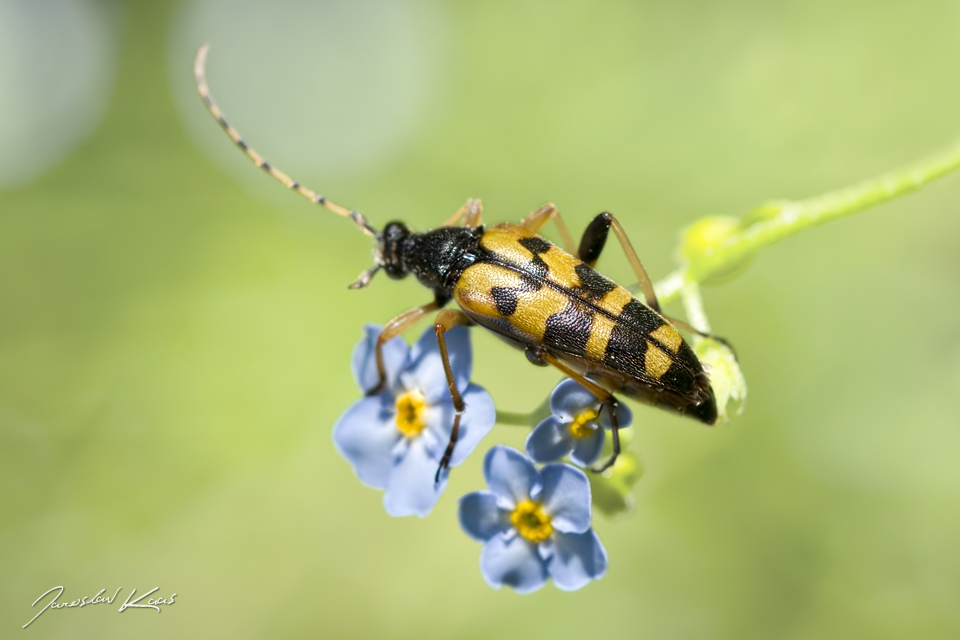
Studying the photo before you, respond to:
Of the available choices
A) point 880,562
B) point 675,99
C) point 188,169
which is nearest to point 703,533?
point 880,562

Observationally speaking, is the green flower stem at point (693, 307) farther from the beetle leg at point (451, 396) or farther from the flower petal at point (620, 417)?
the beetle leg at point (451, 396)

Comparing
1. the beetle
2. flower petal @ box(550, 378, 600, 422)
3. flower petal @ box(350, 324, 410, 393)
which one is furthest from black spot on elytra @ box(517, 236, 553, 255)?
flower petal @ box(550, 378, 600, 422)

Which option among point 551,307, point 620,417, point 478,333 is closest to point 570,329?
point 551,307

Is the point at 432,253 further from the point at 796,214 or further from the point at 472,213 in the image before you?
the point at 796,214

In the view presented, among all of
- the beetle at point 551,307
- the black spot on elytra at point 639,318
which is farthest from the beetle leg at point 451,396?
the black spot on elytra at point 639,318

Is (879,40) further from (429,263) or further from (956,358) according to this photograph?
(429,263)

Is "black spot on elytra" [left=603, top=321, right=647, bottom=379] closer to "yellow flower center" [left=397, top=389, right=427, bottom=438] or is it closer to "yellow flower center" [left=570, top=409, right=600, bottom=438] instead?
"yellow flower center" [left=570, top=409, right=600, bottom=438]
